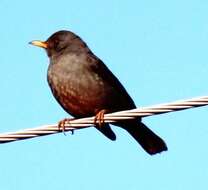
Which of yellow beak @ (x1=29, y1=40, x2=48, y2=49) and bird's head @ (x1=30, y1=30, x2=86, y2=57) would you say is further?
yellow beak @ (x1=29, y1=40, x2=48, y2=49)

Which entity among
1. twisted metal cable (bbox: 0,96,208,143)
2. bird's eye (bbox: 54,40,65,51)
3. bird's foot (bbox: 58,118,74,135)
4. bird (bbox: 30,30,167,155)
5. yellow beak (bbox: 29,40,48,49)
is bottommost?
twisted metal cable (bbox: 0,96,208,143)

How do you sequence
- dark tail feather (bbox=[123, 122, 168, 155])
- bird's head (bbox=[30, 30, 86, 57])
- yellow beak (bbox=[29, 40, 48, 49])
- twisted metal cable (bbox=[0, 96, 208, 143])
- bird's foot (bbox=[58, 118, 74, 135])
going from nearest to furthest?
twisted metal cable (bbox=[0, 96, 208, 143]), bird's foot (bbox=[58, 118, 74, 135]), dark tail feather (bbox=[123, 122, 168, 155]), bird's head (bbox=[30, 30, 86, 57]), yellow beak (bbox=[29, 40, 48, 49])

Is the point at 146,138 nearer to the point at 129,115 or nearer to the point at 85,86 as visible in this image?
the point at 85,86

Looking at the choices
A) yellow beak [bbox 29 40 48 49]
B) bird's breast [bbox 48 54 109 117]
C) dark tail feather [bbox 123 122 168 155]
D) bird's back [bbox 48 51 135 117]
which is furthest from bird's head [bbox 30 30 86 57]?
dark tail feather [bbox 123 122 168 155]

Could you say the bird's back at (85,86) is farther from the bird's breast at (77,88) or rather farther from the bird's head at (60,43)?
the bird's head at (60,43)

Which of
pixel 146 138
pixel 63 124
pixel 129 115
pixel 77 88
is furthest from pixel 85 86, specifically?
pixel 129 115

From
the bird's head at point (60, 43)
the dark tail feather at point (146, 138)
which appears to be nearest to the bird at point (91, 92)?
the dark tail feather at point (146, 138)

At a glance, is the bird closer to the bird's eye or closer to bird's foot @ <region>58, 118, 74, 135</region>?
the bird's eye

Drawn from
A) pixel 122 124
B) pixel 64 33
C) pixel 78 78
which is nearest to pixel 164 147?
pixel 122 124
